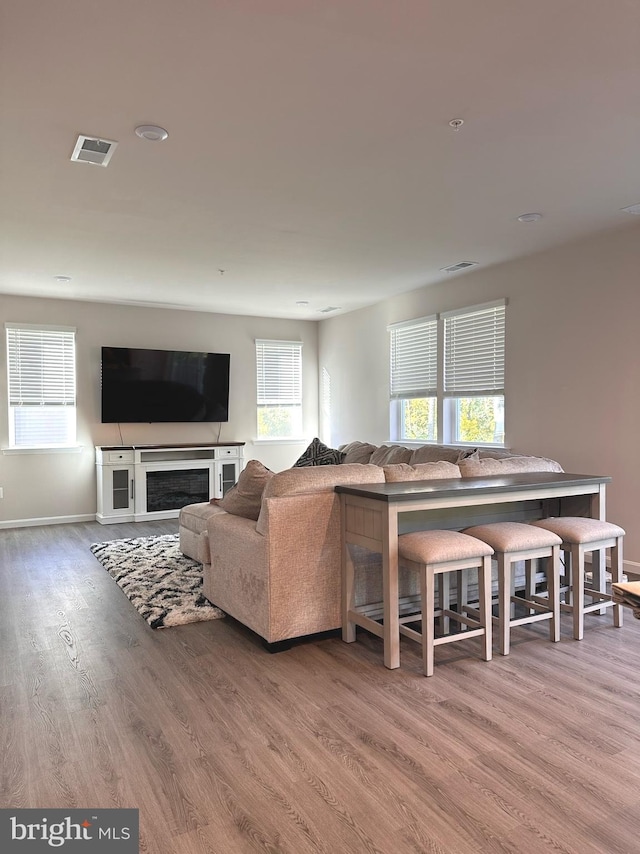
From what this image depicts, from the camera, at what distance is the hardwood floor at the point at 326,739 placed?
1.79 m

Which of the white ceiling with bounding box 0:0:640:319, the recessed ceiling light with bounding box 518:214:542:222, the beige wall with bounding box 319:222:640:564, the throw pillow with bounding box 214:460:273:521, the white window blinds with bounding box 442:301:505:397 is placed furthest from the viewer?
the white window blinds with bounding box 442:301:505:397

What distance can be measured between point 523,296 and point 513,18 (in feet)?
11.8

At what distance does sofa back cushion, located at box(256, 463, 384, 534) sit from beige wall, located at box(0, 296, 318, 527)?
4855 millimetres

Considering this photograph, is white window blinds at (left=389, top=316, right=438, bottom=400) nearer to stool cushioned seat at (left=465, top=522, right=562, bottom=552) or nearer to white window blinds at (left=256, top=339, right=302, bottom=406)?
white window blinds at (left=256, top=339, right=302, bottom=406)

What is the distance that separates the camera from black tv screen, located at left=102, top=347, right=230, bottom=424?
736 cm

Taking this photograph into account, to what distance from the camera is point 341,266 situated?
5.75 m

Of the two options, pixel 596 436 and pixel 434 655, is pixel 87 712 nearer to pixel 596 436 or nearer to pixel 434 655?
pixel 434 655

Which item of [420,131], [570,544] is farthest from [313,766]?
[420,131]

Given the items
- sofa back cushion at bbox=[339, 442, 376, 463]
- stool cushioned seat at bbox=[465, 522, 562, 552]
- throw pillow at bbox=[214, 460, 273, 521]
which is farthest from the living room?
sofa back cushion at bbox=[339, 442, 376, 463]

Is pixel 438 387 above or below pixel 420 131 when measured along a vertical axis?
below

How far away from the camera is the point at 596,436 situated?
4.89 m

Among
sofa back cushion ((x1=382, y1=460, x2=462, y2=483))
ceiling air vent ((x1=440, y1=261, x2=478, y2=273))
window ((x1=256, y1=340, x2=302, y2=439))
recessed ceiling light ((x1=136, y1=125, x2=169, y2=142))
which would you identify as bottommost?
sofa back cushion ((x1=382, y1=460, x2=462, y2=483))

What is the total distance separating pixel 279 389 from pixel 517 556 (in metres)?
5.95

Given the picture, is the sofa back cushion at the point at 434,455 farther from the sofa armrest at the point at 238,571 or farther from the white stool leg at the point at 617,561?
the sofa armrest at the point at 238,571
